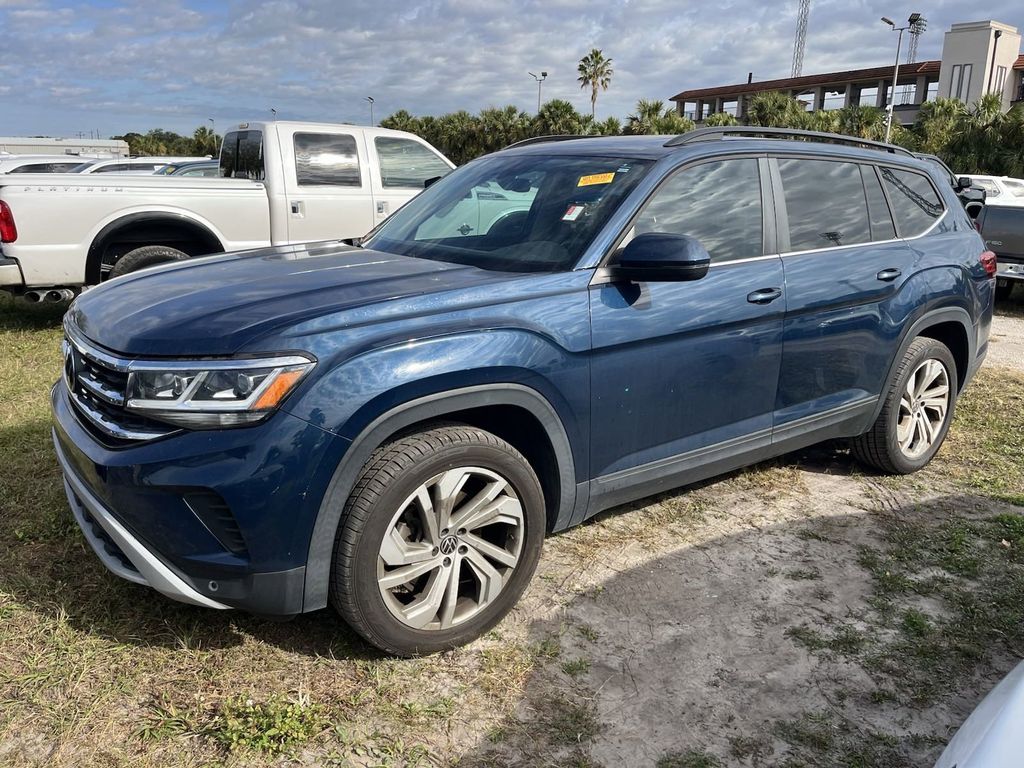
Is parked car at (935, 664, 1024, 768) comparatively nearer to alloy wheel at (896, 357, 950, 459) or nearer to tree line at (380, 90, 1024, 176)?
alloy wheel at (896, 357, 950, 459)

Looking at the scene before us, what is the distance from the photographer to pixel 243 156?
8.40 metres

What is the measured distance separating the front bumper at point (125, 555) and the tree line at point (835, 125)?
1734 centimetres

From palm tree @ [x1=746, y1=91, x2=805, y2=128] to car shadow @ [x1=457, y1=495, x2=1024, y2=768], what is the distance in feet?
106

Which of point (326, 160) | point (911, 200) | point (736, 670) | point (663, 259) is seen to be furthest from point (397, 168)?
point (736, 670)

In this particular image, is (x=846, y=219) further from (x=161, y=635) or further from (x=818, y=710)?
(x=161, y=635)

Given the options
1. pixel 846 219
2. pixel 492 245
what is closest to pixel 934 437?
pixel 846 219

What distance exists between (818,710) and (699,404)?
1.25 meters

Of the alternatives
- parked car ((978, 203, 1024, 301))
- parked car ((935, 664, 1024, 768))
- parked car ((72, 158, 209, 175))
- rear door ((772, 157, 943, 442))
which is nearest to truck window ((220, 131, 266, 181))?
rear door ((772, 157, 943, 442))

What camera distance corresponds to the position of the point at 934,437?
4.83m

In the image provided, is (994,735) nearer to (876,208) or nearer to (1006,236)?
(876,208)

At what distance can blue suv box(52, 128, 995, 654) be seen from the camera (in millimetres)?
2473

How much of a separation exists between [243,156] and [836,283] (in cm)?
645

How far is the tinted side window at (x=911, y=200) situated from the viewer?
4.43 m

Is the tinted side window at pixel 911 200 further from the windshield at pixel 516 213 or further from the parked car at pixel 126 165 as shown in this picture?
the parked car at pixel 126 165
